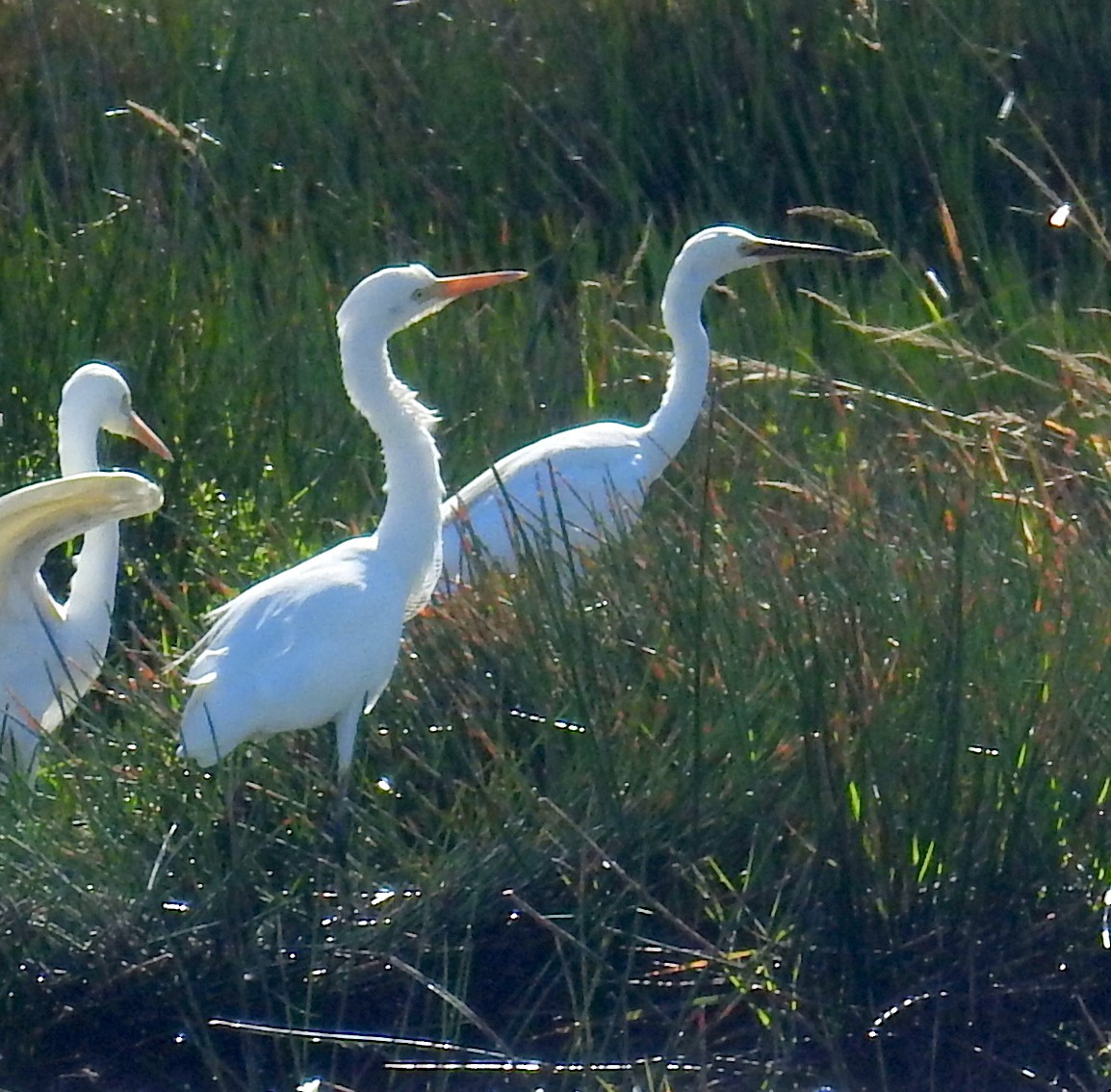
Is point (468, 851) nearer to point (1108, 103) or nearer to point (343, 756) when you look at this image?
point (343, 756)

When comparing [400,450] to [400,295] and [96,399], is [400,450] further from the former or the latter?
[96,399]

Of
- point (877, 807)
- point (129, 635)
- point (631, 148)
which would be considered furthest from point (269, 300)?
point (877, 807)

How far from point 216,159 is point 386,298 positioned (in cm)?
304

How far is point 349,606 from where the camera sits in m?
3.64

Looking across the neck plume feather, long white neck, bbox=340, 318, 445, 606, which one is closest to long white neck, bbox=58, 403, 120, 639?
the neck plume feather

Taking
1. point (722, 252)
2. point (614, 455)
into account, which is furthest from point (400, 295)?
point (722, 252)

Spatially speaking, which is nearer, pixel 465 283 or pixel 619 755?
pixel 619 755

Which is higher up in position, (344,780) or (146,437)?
(146,437)

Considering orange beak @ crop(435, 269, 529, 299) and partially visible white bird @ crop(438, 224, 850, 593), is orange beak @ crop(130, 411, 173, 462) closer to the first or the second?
partially visible white bird @ crop(438, 224, 850, 593)

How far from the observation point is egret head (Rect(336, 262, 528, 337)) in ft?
13.1

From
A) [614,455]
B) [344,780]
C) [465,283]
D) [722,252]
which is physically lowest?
[614,455]

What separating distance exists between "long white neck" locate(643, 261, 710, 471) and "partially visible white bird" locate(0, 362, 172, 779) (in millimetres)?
1258

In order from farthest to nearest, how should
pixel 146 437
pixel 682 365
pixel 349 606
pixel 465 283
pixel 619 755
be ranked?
pixel 682 365, pixel 146 437, pixel 465 283, pixel 349 606, pixel 619 755

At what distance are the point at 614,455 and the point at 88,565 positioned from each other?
1.28m
